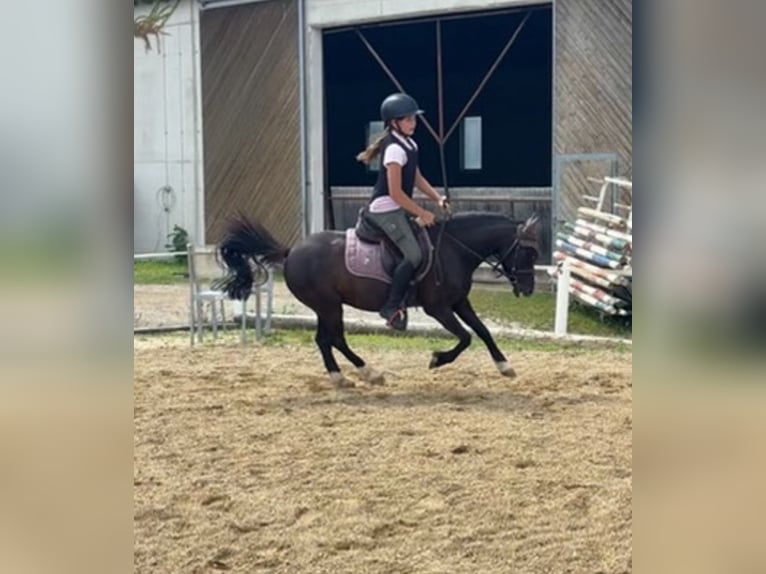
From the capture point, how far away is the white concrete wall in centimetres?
1773

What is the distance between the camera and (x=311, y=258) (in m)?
7.59

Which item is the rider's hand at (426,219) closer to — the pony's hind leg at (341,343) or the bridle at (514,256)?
the bridle at (514,256)

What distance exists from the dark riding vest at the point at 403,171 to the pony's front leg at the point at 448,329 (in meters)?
0.79

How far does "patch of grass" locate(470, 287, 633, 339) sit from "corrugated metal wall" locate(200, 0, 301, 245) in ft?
13.2

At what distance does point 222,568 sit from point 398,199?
3831mm

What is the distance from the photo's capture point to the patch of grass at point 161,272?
1650cm

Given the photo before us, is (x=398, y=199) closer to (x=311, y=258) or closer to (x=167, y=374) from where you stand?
(x=311, y=258)

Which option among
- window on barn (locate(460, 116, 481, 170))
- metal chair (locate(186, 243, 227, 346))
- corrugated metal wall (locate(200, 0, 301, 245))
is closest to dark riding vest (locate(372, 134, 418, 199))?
metal chair (locate(186, 243, 227, 346))

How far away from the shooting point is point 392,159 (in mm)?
7266

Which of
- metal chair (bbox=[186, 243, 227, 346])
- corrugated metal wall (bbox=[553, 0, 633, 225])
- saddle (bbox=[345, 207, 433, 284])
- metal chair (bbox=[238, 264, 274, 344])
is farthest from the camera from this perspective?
corrugated metal wall (bbox=[553, 0, 633, 225])

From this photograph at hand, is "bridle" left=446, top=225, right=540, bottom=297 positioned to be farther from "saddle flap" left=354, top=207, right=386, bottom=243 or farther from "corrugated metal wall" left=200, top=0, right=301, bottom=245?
"corrugated metal wall" left=200, top=0, right=301, bottom=245

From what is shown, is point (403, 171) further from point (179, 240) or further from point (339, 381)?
point (179, 240)
